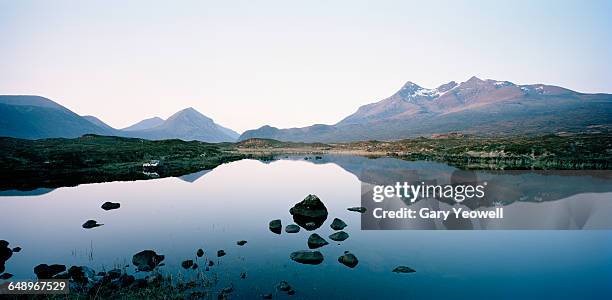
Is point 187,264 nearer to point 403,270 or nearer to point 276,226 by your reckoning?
point 276,226

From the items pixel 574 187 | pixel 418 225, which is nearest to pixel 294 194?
pixel 418 225

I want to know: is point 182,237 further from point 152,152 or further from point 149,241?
point 152,152

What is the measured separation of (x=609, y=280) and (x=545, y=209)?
63.4 ft

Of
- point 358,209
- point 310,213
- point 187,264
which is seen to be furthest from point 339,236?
point 187,264

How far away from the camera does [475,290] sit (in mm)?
18547

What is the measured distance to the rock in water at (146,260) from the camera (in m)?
20.8

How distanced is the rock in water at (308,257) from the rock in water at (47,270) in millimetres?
14354

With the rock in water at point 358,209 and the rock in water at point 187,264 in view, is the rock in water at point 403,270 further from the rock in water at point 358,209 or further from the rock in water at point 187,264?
the rock in water at point 358,209

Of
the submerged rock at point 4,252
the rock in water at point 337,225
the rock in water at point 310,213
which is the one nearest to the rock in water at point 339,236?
the rock in water at point 337,225

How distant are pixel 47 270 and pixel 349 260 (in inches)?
731

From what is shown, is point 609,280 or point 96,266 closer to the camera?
point 609,280

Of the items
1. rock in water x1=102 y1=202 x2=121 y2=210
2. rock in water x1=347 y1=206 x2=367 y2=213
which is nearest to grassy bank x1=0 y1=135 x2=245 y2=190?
rock in water x1=102 y1=202 x2=121 y2=210

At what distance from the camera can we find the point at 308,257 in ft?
74.4

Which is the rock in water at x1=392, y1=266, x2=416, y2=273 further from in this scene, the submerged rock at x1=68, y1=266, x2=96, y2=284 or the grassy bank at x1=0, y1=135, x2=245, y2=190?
the grassy bank at x1=0, y1=135, x2=245, y2=190
